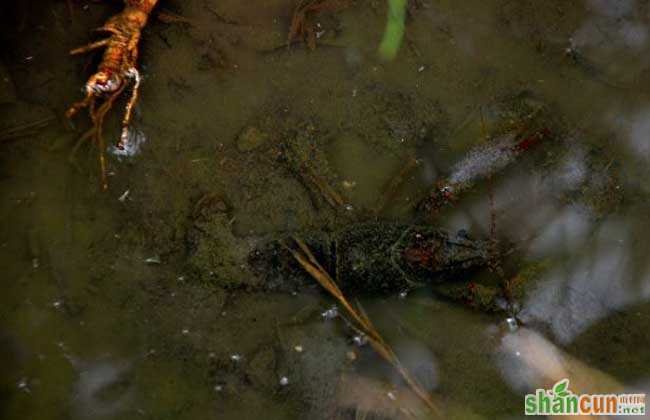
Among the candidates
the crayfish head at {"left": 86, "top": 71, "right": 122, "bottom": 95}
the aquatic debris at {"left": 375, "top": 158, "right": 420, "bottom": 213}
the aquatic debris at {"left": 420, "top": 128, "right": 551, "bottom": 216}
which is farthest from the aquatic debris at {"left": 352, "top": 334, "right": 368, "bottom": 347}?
the crayfish head at {"left": 86, "top": 71, "right": 122, "bottom": 95}

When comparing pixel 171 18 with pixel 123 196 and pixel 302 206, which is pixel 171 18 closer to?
pixel 123 196

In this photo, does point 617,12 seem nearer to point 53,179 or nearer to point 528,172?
point 528,172

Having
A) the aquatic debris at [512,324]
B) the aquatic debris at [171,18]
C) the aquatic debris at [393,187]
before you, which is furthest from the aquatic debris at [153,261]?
the aquatic debris at [512,324]

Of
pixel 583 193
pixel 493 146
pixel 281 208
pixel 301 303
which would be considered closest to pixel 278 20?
pixel 281 208

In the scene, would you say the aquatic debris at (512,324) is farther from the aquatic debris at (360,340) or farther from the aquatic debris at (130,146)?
the aquatic debris at (130,146)

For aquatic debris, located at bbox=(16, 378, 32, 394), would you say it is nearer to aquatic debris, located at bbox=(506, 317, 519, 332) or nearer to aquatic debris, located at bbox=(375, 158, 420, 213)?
aquatic debris, located at bbox=(375, 158, 420, 213)

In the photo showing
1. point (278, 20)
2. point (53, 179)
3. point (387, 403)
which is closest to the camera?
point (387, 403)
